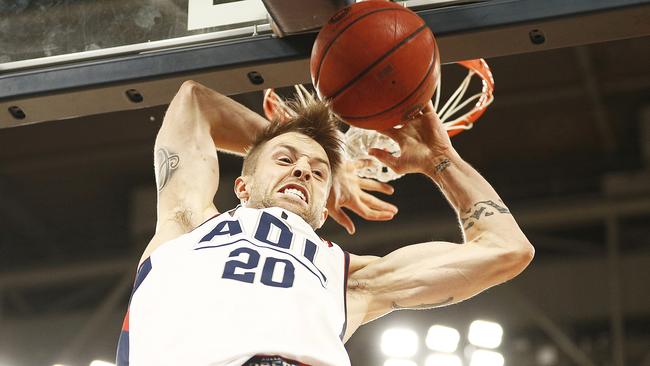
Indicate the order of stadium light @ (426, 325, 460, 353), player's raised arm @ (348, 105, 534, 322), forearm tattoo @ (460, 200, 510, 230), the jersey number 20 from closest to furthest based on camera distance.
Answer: the jersey number 20 → player's raised arm @ (348, 105, 534, 322) → forearm tattoo @ (460, 200, 510, 230) → stadium light @ (426, 325, 460, 353)

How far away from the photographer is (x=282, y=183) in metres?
2.84

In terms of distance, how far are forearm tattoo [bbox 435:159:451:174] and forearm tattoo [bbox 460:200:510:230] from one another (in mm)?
141

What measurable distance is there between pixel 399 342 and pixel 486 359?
61 centimetres

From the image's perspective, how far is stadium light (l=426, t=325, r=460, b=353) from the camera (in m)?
7.30

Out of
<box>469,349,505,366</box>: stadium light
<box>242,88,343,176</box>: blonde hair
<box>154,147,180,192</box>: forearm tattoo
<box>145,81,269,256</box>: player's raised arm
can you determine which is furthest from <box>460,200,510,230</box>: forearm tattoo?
<box>469,349,505,366</box>: stadium light

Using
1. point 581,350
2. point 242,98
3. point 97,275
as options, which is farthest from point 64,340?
point 581,350

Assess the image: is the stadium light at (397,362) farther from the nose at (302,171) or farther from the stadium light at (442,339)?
the nose at (302,171)

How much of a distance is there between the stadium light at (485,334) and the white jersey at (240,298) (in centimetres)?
477

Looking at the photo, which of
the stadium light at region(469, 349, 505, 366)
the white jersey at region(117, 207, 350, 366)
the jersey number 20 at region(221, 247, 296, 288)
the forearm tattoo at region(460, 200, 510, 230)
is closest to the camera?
the white jersey at region(117, 207, 350, 366)

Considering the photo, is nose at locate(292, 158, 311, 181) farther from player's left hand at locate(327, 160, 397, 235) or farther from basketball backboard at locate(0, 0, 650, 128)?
basketball backboard at locate(0, 0, 650, 128)

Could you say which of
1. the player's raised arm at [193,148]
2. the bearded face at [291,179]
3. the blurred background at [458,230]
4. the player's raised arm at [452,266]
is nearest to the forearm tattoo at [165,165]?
the player's raised arm at [193,148]

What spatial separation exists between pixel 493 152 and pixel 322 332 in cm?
523

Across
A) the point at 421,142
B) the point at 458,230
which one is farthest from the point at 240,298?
Answer: the point at 458,230

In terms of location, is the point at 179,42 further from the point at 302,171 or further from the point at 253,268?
the point at 253,268
